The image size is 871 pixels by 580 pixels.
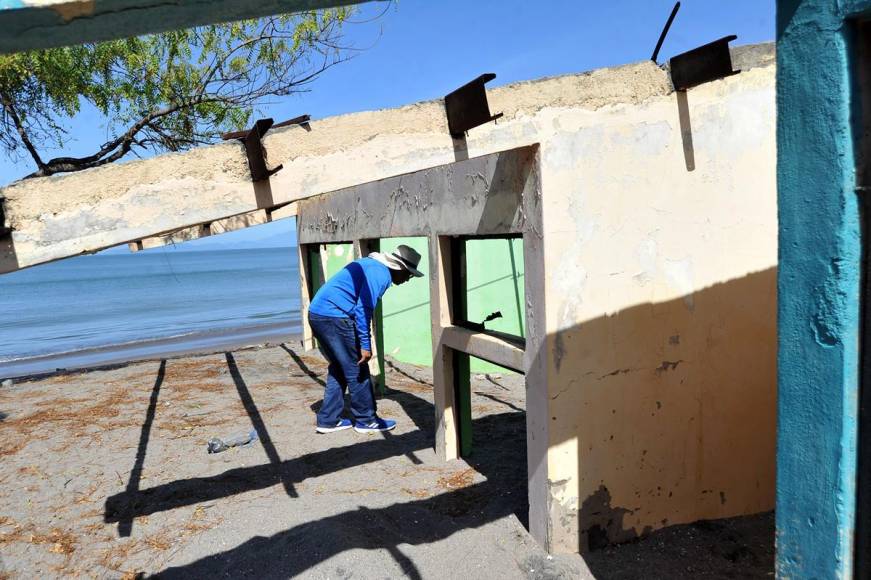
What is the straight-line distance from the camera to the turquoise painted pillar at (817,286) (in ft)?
7.29

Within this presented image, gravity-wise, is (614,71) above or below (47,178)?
above

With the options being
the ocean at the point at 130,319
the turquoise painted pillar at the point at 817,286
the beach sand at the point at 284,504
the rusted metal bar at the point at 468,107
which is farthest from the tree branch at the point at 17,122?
the turquoise painted pillar at the point at 817,286

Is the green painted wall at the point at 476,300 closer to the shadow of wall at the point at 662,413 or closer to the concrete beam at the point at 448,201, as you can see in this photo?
the concrete beam at the point at 448,201

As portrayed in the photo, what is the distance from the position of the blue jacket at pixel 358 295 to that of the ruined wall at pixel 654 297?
2930 millimetres

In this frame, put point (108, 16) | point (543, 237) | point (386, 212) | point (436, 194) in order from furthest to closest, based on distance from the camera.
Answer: point (386, 212)
point (436, 194)
point (543, 237)
point (108, 16)

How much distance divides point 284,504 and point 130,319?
101 ft

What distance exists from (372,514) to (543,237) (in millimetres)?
2569

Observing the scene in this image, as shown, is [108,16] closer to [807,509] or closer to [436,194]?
[807,509]

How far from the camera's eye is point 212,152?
11.2 ft

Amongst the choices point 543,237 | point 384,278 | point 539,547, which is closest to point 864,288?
point 543,237

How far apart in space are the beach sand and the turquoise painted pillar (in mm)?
1887

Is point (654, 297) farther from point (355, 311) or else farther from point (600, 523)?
point (355, 311)

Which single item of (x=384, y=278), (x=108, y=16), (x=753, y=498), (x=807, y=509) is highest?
(x=108, y=16)

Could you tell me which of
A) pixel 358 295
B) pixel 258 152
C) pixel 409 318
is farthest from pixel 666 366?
pixel 409 318
